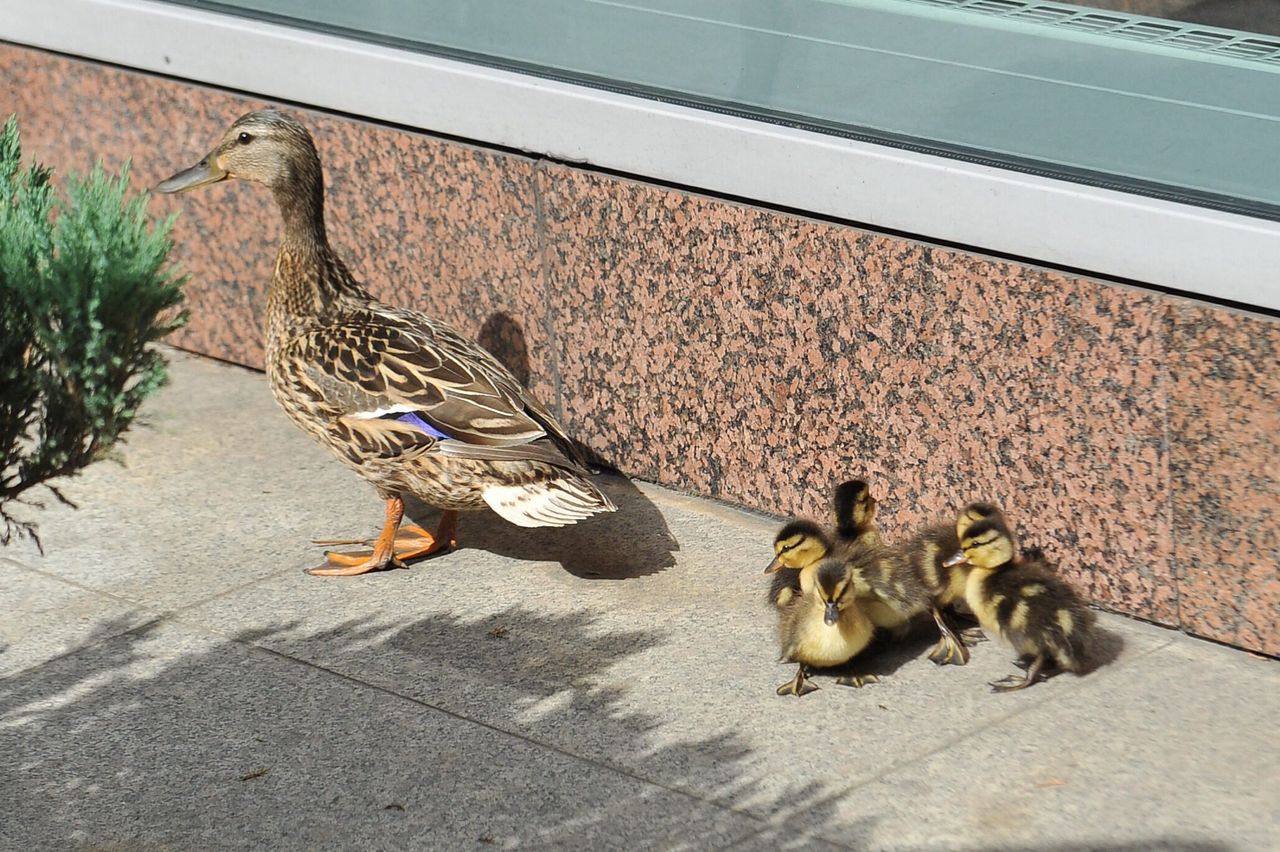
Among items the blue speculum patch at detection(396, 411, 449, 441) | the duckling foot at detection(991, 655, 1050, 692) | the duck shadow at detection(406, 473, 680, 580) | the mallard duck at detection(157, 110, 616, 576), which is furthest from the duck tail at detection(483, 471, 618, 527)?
the duckling foot at detection(991, 655, 1050, 692)

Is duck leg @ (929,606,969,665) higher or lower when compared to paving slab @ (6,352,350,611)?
higher

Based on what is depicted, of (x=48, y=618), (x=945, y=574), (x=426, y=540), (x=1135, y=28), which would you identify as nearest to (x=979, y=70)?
(x=1135, y=28)

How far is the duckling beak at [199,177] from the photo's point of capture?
629 centimetres

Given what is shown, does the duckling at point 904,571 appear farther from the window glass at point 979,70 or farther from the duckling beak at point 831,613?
the window glass at point 979,70

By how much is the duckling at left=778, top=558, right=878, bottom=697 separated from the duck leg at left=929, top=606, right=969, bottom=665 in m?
0.23

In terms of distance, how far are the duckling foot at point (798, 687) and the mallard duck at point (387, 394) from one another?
2.99ft

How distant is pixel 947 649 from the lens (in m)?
5.24

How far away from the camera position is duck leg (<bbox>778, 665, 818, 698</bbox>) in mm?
5031

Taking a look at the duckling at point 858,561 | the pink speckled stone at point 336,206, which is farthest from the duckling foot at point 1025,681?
the pink speckled stone at point 336,206

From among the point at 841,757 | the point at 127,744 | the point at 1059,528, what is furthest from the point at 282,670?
the point at 1059,528

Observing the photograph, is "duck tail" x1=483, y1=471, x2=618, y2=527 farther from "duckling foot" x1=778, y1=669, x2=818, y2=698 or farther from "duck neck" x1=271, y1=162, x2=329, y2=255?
"duck neck" x1=271, y1=162, x2=329, y2=255

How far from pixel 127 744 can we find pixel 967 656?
8.41 ft

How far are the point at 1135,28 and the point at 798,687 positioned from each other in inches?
103

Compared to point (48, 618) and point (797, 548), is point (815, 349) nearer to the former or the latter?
point (797, 548)
